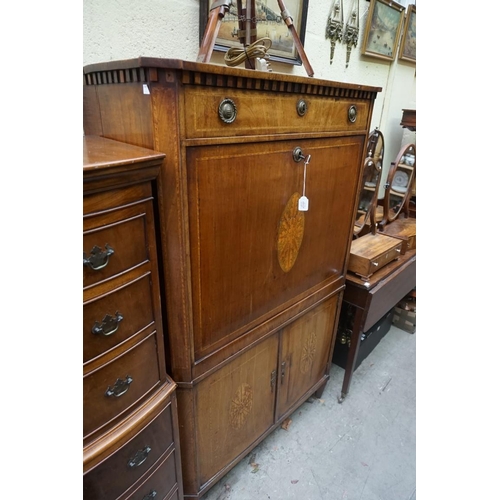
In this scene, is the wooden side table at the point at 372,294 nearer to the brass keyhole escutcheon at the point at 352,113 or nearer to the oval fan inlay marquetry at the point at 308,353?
the oval fan inlay marquetry at the point at 308,353

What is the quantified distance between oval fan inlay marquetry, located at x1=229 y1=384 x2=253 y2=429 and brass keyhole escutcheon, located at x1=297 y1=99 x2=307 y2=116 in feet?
2.87

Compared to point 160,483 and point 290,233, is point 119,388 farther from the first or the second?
point 290,233

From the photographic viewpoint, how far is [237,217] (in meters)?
0.83

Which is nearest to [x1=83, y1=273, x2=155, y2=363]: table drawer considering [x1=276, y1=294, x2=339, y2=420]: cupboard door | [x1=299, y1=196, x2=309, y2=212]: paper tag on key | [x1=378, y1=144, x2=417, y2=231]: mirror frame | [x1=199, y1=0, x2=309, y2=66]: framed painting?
[x1=299, y1=196, x2=309, y2=212]: paper tag on key

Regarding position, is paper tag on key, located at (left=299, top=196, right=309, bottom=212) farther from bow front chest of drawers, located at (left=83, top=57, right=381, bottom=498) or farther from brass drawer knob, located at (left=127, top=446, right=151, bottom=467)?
brass drawer knob, located at (left=127, top=446, right=151, bottom=467)

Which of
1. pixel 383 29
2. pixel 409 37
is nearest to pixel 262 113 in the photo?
pixel 383 29

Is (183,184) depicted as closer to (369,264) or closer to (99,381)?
(99,381)

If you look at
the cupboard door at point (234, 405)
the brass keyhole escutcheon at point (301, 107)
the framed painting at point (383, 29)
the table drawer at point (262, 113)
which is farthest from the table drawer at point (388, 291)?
the framed painting at point (383, 29)

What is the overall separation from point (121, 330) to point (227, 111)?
512 millimetres

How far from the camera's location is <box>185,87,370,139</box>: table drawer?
660 millimetres

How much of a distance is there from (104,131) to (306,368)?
1189 millimetres
